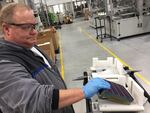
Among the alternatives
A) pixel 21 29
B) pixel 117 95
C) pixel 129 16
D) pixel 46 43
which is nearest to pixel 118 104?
pixel 117 95

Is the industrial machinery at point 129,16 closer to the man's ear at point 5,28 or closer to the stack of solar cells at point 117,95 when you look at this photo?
the stack of solar cells at point 117,95

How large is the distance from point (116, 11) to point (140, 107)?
644 cm

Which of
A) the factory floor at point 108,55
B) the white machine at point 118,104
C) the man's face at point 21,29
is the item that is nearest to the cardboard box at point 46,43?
the factory floor at point 108,55

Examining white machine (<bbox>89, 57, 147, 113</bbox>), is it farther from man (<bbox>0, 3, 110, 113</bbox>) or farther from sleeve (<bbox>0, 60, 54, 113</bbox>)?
sleeve (<bbox>0, 60, 54, 113</bbox>)

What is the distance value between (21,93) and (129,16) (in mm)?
7061

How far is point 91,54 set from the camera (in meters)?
6.12

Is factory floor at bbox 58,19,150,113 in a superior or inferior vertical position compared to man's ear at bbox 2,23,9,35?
inferior

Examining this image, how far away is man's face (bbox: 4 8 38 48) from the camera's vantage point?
1.08 meters

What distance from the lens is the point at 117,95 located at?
4.41 feet

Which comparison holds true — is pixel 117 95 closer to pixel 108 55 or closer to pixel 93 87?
pixel 93 87

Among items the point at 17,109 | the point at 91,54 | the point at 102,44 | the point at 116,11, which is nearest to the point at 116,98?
the point at 17,109

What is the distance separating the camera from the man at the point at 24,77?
95cm

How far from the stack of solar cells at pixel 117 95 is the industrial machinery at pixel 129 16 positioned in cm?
593

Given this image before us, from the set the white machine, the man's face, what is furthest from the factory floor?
the man's face
